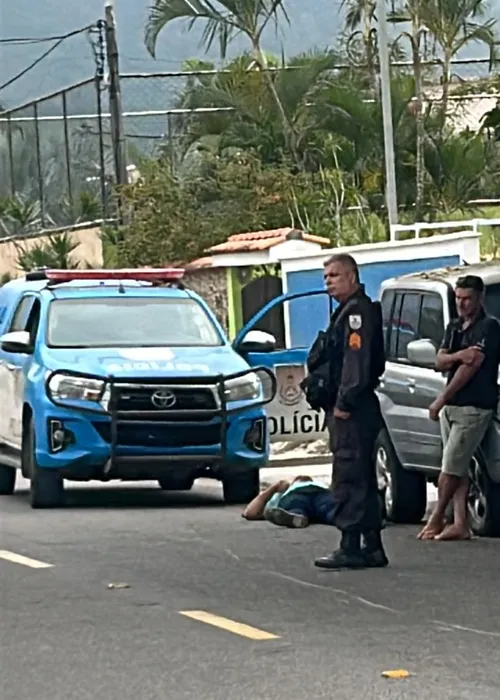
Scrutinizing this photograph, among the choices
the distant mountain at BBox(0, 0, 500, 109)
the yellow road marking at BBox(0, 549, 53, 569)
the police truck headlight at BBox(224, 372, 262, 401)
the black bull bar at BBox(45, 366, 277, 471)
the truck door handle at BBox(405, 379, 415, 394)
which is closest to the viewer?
the yellow road marking at BBox(0, 549, 53, 569)

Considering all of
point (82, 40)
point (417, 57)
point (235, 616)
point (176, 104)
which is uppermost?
point (82, 40)

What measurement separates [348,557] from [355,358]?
1207 millimetres

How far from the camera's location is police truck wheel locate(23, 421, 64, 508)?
51.6 ft

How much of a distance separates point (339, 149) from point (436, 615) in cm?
2486

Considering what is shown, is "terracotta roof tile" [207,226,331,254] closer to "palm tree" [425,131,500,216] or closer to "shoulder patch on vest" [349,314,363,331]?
"palm tree" [425,131,500,216]

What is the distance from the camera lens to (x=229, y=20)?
34.3 meters

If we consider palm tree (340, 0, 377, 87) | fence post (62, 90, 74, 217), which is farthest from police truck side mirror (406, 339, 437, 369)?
fence post (62, 90, 74, 217)

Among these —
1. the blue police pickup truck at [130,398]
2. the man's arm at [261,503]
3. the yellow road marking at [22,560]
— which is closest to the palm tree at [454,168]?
the blue police pickup truck at [130,398]

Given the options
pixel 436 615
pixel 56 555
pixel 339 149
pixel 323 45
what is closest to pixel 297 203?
pixel 339 149

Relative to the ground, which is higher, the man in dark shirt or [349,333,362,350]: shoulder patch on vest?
[349,333,362,350]: shoulder patch on vest

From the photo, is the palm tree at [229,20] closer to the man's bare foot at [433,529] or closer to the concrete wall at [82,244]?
the concrete wall at [82,244]

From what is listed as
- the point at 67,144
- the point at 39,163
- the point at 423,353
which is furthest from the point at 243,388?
the point at 39,163

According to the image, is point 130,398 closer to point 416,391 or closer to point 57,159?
point 416,391

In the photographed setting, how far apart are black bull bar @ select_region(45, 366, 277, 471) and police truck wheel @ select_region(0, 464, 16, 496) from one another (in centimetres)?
259
